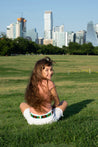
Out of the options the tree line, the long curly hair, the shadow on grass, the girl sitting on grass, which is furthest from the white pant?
the tree line

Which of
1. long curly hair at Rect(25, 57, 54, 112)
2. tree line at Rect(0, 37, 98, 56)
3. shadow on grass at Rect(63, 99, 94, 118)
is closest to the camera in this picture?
long curly hair at Rect(25, 57, 54, 112)

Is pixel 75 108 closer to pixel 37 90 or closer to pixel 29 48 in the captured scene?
pixel 37 90

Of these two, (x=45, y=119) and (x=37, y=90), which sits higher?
(x=37, y=90)

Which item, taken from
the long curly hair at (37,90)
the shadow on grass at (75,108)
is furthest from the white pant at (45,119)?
the shadow on grass at (75,108)

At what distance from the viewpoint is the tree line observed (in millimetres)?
101812

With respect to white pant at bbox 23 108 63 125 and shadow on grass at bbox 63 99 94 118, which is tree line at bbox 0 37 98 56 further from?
white pant at bbox 23 108 63 125

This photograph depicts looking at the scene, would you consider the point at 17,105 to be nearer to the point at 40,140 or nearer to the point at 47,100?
the point at 47,100

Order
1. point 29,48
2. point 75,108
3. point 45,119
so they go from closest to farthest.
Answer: point 45,119 → point 75,108 → point 29,48

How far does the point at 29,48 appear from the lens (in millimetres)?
134000

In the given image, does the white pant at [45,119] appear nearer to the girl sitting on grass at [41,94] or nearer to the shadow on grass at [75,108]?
the girl sitting on grass at [41,94]

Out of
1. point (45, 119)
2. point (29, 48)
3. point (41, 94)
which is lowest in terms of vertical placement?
point (45, 119)

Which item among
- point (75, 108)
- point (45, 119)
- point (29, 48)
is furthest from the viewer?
point (29, 48)

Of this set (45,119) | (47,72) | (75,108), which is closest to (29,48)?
(75,108)

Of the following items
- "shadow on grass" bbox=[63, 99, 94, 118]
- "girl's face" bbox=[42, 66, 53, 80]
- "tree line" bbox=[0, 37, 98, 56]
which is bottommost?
"shadow on grass" bbox=[63, 99, 94, 118]
